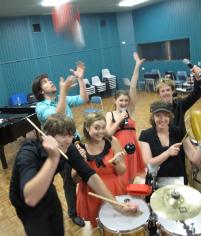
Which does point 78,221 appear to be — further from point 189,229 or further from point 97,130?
point 189,229

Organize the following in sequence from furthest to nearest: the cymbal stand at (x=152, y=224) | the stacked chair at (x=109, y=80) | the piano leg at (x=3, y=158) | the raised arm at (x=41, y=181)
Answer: the stacked chair at (x=109, y=80)
the piano leg at (x=3, y=158)
the cymbal stand at (x=152, y=224)
the raised arm at (x=41, y=181)

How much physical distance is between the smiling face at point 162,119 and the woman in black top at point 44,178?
942 millimetres

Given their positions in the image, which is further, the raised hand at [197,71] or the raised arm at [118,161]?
the raised hand at [197,71]

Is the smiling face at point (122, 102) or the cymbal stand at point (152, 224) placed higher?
the smiling face at point (122, 102)

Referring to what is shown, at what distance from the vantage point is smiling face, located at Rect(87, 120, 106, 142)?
260 cm

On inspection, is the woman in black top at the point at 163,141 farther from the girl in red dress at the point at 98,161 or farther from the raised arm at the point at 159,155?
the girl in red dress at the point at 98,161

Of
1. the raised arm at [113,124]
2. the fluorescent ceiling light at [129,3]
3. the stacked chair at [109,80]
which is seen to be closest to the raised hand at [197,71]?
the raised arm at [113,124]

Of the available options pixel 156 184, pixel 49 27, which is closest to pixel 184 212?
pixel 156 184

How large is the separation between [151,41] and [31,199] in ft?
39.6

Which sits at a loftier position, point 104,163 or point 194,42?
point 194,42

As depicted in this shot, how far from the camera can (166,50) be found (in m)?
12.2

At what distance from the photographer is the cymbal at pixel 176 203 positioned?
1736 mm

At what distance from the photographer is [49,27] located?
36.6 ft

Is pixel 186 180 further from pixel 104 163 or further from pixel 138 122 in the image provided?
pixel 138 122
